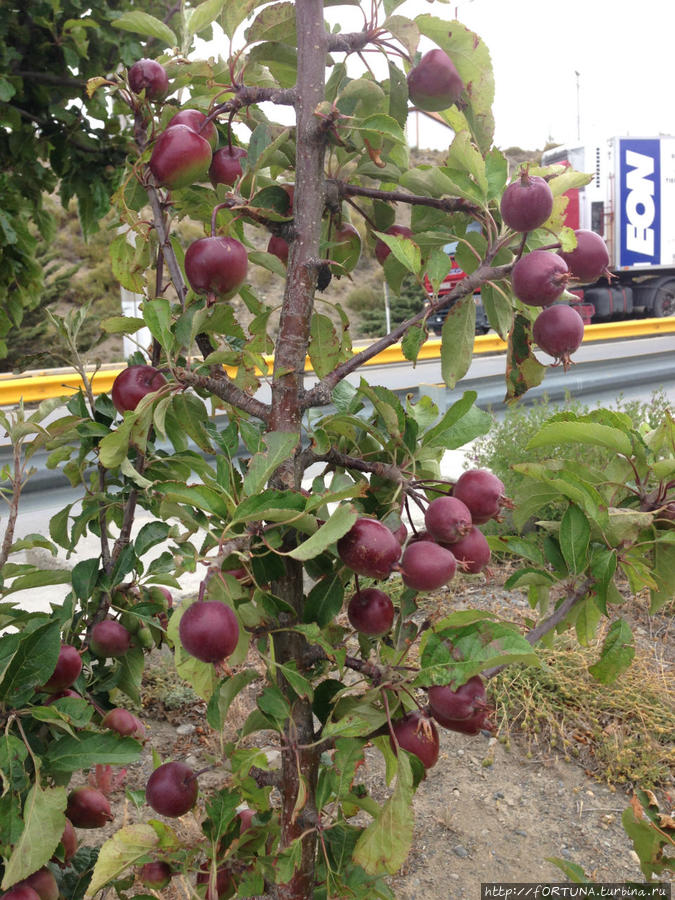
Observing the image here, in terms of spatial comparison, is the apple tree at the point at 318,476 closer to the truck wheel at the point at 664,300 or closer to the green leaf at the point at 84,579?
the green leaf at the point at 84,579

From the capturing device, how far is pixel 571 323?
2.28 feet

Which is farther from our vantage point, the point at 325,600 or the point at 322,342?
the point at 322,342

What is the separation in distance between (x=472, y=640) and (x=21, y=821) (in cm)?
50

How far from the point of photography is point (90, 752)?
0.81 metres

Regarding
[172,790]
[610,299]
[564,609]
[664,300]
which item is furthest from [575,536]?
[664,300]

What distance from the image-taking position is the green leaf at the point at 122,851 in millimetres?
760

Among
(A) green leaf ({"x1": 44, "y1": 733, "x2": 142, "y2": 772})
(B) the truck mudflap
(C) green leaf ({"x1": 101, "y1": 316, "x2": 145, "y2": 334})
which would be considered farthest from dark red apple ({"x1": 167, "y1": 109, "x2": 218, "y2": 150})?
(B) the truck mudflap

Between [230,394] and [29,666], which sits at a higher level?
[230,394]

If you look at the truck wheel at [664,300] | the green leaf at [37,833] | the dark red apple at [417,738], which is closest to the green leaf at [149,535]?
the green leaf at [37,833]

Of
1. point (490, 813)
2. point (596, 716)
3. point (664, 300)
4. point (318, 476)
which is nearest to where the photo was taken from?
point (318, 476)

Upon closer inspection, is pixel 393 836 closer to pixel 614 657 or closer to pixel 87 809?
pixel 614 657

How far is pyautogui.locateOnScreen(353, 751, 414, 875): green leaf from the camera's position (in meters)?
0.69

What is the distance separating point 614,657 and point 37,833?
62 cm

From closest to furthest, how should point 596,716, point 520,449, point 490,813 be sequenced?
point 490,813, point 596,716, point 520,449
